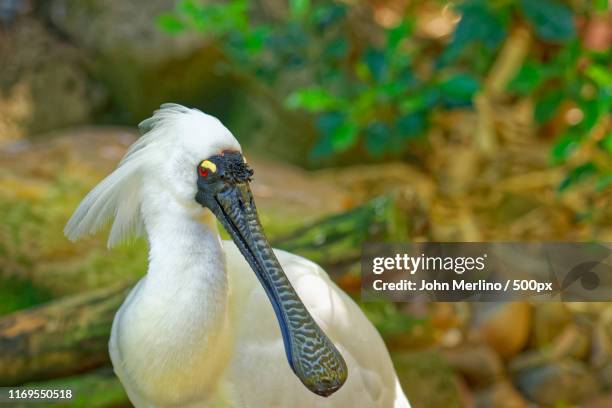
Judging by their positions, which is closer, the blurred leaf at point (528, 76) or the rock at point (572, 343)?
the blurred leaf at point (528, 76)

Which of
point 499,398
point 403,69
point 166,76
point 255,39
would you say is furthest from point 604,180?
point 166,76

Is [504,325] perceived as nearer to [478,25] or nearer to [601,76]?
[601,76]

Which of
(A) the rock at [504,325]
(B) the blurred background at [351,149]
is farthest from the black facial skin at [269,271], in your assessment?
(A) the rock at [504,325]

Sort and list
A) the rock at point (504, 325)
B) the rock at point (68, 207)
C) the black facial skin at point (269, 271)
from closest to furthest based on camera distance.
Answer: the black facial skin at point (269, 271) < the rock at point (68, 207) < the rock at point (504, 325)

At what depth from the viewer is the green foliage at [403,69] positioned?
8.19 feet

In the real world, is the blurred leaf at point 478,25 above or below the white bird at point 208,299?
above

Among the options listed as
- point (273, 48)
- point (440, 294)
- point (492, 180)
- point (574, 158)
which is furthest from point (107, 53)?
point (440, 294)

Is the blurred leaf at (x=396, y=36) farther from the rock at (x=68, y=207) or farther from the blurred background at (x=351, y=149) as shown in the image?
the rock at (x=68, y=207)

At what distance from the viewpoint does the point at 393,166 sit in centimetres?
447

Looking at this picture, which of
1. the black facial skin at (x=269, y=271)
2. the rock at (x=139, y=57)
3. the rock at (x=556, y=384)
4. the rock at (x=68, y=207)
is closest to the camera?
the black facial skin at (x=269, y=271)

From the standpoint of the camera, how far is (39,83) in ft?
14.5

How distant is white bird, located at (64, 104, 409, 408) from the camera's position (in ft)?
5.17

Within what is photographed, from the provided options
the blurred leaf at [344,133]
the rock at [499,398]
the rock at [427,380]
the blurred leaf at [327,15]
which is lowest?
the rock at [427,380]

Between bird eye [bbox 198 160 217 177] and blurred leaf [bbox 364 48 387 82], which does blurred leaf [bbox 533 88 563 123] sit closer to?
blurred leaf [bbox 364 48 387 82]
